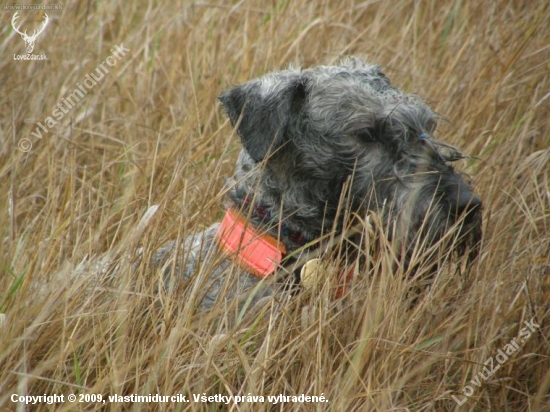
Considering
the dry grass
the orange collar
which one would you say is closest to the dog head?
the orange collar

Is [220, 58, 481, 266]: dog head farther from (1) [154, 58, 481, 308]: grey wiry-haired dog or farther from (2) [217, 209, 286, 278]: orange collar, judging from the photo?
(2) [217, 209, 286, 278]: orange collar

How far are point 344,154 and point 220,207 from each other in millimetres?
979

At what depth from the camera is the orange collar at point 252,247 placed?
356 centimetres

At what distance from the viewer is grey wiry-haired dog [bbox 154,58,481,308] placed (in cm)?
353

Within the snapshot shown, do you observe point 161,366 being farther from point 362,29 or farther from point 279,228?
point 362,29

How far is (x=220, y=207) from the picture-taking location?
4.43 meters


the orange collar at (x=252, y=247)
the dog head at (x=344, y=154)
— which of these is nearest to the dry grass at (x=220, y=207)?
the orange collar at (x=252, y=247)

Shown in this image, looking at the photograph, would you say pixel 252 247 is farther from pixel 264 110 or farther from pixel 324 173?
pixel 264 110

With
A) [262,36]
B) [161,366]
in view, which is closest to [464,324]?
[161,366]

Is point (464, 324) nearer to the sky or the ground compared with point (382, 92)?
nearer to the ground

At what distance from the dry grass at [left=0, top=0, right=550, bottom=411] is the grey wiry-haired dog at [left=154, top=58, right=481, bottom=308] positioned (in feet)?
0.72

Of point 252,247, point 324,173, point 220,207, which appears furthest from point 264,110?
point 220,207

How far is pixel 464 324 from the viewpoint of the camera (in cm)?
348

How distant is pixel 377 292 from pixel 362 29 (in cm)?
323
